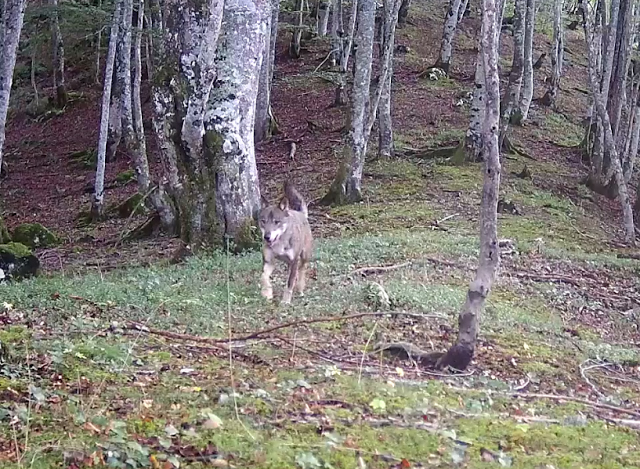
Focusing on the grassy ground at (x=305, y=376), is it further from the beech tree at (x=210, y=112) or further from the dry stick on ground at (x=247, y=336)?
the beech tree at (x=210, y=112)

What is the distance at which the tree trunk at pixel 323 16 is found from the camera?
37719 mm

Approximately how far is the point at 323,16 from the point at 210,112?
88.1 ft

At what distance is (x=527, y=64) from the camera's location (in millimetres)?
28391

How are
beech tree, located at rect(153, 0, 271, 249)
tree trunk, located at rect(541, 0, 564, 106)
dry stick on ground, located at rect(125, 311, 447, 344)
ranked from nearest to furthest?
dry stick on ground, located at rect(125, 311, 447, 344) < beech tree, located at rect(153, 0, 271, 249) < tree trunk, located at rect(541, 0, 564, 106)

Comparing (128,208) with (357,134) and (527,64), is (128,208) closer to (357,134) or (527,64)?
(357,134)

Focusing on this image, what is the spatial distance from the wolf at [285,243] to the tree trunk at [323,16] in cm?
2813

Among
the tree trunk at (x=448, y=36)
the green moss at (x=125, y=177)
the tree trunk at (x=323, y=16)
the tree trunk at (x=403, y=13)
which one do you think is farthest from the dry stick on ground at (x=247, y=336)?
the tree trunk at (x=403, y=13)

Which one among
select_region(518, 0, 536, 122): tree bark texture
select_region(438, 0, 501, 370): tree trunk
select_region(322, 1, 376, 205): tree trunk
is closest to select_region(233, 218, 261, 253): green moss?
select_region(322, 1, 376, 205): tree trunk

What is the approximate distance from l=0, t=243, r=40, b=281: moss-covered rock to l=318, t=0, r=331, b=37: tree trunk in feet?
87.6

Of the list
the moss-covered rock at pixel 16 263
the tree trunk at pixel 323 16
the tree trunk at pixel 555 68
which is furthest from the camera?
the tree trunk at pixel 323 16

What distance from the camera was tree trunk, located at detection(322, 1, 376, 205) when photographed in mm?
18844

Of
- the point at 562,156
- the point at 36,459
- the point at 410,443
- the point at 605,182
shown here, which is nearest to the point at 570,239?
the point at 605,182

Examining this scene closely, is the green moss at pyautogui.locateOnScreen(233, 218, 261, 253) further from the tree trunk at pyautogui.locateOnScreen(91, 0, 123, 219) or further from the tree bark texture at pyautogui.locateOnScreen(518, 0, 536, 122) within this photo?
the tree bark texture at pyautogui.locateOnScreen(518, 0, 536, 122)

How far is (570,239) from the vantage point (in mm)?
17375
